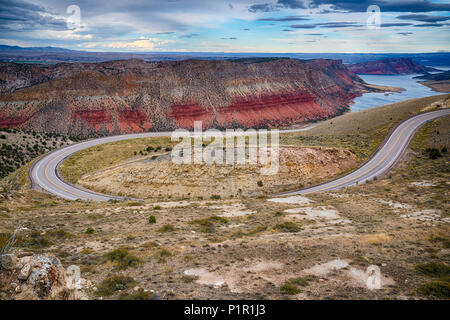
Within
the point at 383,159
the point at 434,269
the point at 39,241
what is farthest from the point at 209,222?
the point at 383,159

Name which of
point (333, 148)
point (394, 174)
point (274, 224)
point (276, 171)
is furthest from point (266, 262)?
point (333, 148)

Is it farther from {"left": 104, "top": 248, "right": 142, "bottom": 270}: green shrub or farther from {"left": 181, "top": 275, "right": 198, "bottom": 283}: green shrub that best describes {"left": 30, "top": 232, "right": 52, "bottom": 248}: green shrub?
{"left": 181, "top": 275, "right": 198, "bottom": 283}: green shrub

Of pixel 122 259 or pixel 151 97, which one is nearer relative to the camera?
pixel 122 259

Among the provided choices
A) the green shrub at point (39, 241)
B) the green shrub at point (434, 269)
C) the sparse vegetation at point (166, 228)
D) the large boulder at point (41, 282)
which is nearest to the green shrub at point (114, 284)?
the large boulder at point (41, 282)

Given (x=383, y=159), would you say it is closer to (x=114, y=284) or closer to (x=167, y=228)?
(x=167, y=228)

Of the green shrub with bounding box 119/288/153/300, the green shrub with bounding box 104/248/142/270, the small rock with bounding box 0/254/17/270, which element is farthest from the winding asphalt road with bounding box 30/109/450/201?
the green shrub with bounding box 119/288/153/300

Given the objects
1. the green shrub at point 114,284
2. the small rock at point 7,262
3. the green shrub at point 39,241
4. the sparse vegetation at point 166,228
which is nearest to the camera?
the small rock at point 7,262

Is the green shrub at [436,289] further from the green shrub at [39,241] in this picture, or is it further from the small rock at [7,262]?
the green shrub at [39,241]
